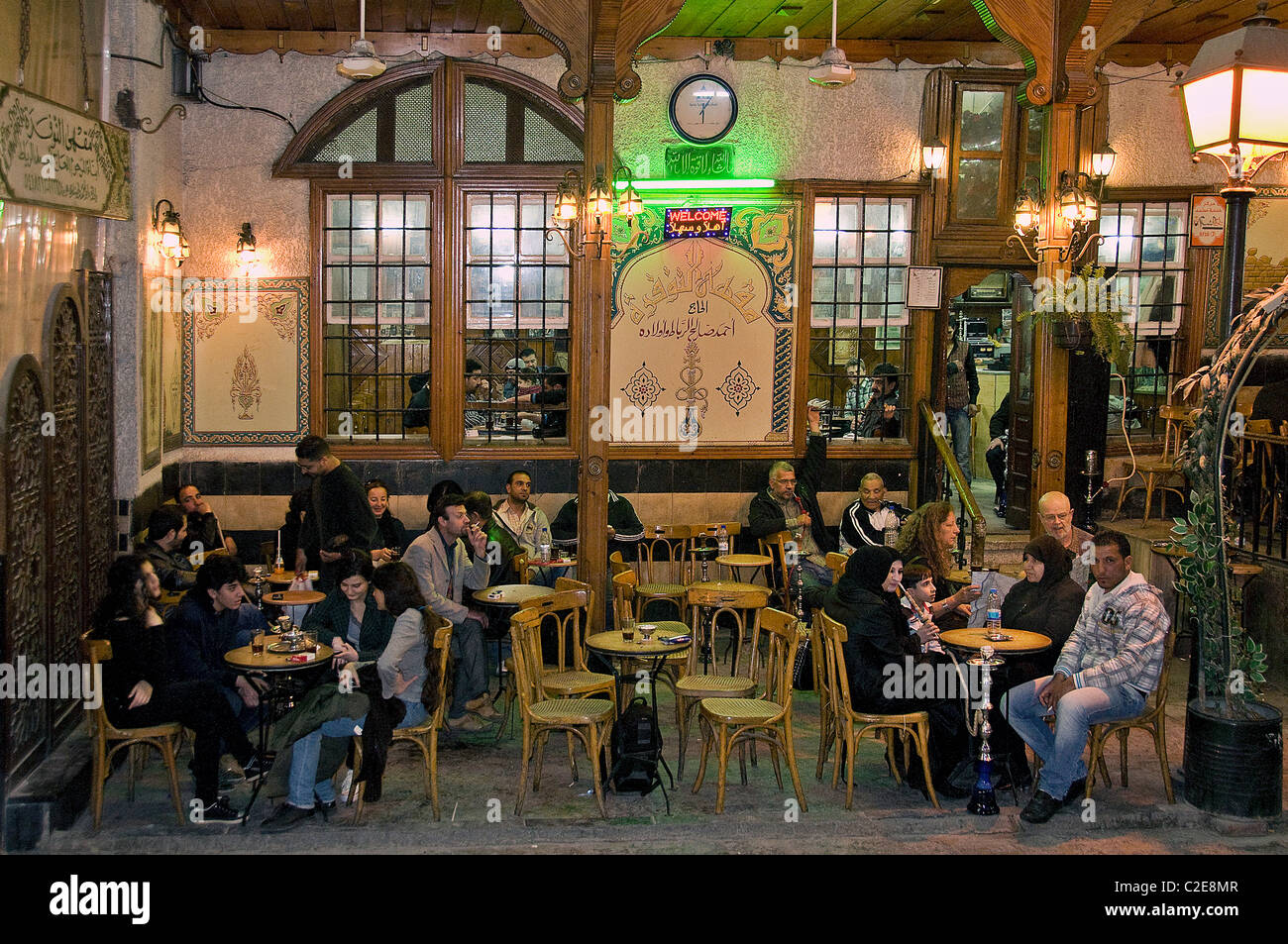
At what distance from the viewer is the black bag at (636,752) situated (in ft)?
22.8

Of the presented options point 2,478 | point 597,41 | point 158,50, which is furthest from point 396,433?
point 2,478

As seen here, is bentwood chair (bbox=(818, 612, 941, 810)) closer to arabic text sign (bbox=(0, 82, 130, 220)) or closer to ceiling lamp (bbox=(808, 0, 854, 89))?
ceiling lamp (bbox=(808, 0, 854, 89))

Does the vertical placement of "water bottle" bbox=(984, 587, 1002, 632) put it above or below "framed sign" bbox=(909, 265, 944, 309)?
below

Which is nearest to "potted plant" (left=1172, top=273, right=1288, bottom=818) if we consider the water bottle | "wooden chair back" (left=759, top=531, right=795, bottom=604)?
the water bottle

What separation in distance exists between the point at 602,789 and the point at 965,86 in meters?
7.37

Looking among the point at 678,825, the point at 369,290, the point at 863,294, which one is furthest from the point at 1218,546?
the point at 369,290

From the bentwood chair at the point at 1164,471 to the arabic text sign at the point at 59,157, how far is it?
856 centimetres

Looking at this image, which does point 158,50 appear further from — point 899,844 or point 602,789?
point 899,844

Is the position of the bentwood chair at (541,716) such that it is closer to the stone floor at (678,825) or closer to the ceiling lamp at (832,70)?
the stone floor at (678,825)

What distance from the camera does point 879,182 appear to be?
36.9 ft

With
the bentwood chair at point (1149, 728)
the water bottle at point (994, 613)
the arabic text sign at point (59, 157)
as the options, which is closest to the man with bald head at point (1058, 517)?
the water bottle at point (994, 613)

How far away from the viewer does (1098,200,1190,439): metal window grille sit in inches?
462

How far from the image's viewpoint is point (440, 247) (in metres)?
11.0

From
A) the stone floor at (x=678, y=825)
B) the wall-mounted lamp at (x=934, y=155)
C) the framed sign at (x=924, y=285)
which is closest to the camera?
the stone floor at (x=678, y=825)
